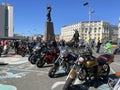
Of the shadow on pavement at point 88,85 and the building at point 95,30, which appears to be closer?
the shadow on pavement at point 88,85

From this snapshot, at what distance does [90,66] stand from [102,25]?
113624 millimetres

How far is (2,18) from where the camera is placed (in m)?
→ 143

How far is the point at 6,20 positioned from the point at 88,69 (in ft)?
468

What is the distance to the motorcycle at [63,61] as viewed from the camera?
35.4ft

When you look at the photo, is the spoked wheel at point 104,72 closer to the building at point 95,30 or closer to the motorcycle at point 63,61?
the motorcycle at point 63,61

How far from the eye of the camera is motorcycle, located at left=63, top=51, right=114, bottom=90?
26.5 feet

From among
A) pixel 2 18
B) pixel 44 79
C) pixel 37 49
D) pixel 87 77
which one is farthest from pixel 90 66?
pixel 2 18

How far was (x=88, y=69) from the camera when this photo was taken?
894 centimetres

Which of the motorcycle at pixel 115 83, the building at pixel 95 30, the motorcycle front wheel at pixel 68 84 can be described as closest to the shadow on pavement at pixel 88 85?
the motorcycle front wheel at pixel 68 84

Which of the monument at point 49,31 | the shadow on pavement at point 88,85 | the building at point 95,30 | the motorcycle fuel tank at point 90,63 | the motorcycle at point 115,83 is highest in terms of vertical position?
the building at point 95,30

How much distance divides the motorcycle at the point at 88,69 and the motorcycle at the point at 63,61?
1571 mm

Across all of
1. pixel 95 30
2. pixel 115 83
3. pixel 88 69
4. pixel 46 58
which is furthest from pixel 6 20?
pixel 115 83

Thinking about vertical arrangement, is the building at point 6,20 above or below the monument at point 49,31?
above

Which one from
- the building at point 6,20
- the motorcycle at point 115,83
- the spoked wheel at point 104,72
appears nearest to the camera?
the motorcycle at point 115,83
